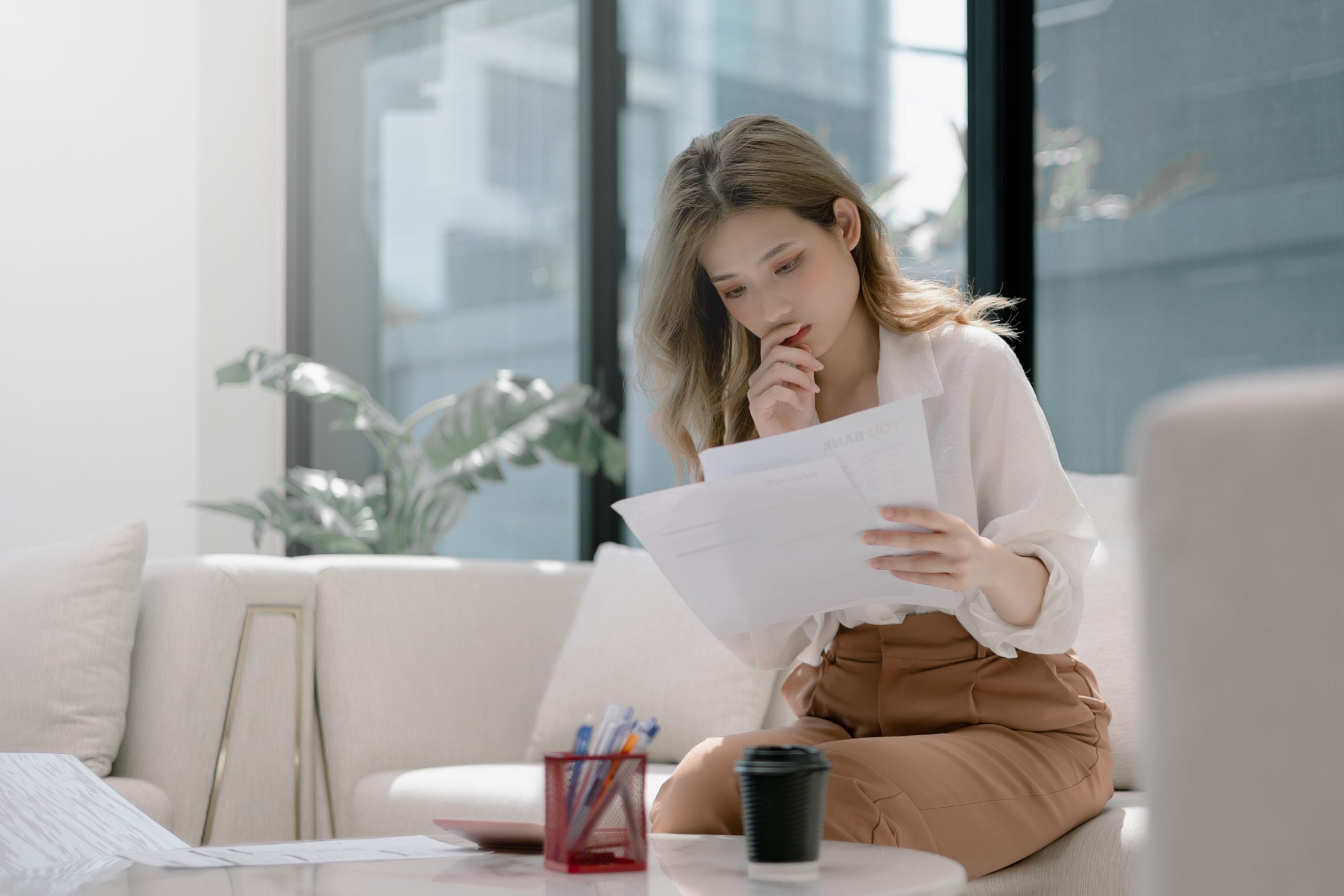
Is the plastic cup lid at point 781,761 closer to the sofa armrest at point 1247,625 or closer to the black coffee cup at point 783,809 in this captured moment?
the black coffee cup at point 783,809

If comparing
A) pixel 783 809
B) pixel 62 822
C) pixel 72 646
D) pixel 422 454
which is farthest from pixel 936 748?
pixel 422 454

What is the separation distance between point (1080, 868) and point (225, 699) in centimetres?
153

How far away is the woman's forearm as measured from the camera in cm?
133

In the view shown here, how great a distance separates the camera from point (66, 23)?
3941 mm

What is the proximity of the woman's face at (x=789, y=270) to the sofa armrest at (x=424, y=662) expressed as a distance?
1146 millimetres

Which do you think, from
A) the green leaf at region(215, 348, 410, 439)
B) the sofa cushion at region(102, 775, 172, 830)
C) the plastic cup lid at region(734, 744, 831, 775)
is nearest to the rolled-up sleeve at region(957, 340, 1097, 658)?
the plastic cup lid at region(734, 744, 831, 775)

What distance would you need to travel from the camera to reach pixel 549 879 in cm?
96

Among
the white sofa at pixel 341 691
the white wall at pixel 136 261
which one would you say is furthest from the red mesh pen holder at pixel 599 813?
the white wall at pixel 136 261

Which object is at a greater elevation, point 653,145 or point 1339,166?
point 653,145

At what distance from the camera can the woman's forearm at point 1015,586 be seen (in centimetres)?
133

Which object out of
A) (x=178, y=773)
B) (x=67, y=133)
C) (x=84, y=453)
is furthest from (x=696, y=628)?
(x=67, y=133)

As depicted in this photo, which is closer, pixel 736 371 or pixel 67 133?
pixel 736 371

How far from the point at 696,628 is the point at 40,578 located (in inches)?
45.7

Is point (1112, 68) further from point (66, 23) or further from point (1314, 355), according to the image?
point (66, 23)
